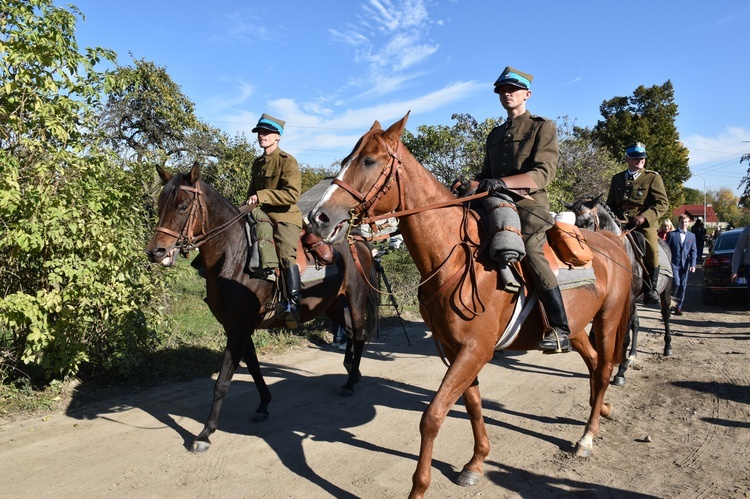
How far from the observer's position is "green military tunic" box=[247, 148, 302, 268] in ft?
17.9

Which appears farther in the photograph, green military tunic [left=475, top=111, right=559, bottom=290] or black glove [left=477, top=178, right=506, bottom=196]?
green military tunic [left=475, top=111, right=559, bottom=290]

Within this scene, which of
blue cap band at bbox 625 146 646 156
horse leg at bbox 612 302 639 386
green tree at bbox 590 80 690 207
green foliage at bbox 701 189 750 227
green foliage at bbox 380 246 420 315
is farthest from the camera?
green foliage at bbox 701 189 750 227

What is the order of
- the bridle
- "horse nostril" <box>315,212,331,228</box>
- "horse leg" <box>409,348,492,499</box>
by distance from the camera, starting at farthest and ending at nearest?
"horse leg" <box>409,348,492,499</box>
the bridle
"horse nostril" <box>315,212,331,228</box>

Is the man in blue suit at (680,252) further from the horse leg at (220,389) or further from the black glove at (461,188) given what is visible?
the horse leg at (220,389)

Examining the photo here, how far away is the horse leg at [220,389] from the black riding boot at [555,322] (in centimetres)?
300

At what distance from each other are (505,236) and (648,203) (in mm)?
5097

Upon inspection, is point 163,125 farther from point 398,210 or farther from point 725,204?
point 725,204

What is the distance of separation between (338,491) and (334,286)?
9.46ft

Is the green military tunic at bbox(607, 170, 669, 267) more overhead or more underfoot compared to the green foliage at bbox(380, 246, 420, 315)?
more overhead

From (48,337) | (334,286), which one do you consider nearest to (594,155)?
(334,286)

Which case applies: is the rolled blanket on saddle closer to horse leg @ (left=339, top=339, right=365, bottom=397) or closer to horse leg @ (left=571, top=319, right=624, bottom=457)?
horse leg @ (left=571, top=319, right=624, bottom=457)

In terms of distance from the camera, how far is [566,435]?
496cm

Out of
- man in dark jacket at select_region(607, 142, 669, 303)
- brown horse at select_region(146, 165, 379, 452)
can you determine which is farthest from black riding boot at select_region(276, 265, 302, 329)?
man in dark jacket at select_region(607, 142, 669, 303)

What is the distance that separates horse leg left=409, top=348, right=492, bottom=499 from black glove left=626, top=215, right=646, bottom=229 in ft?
16.3
